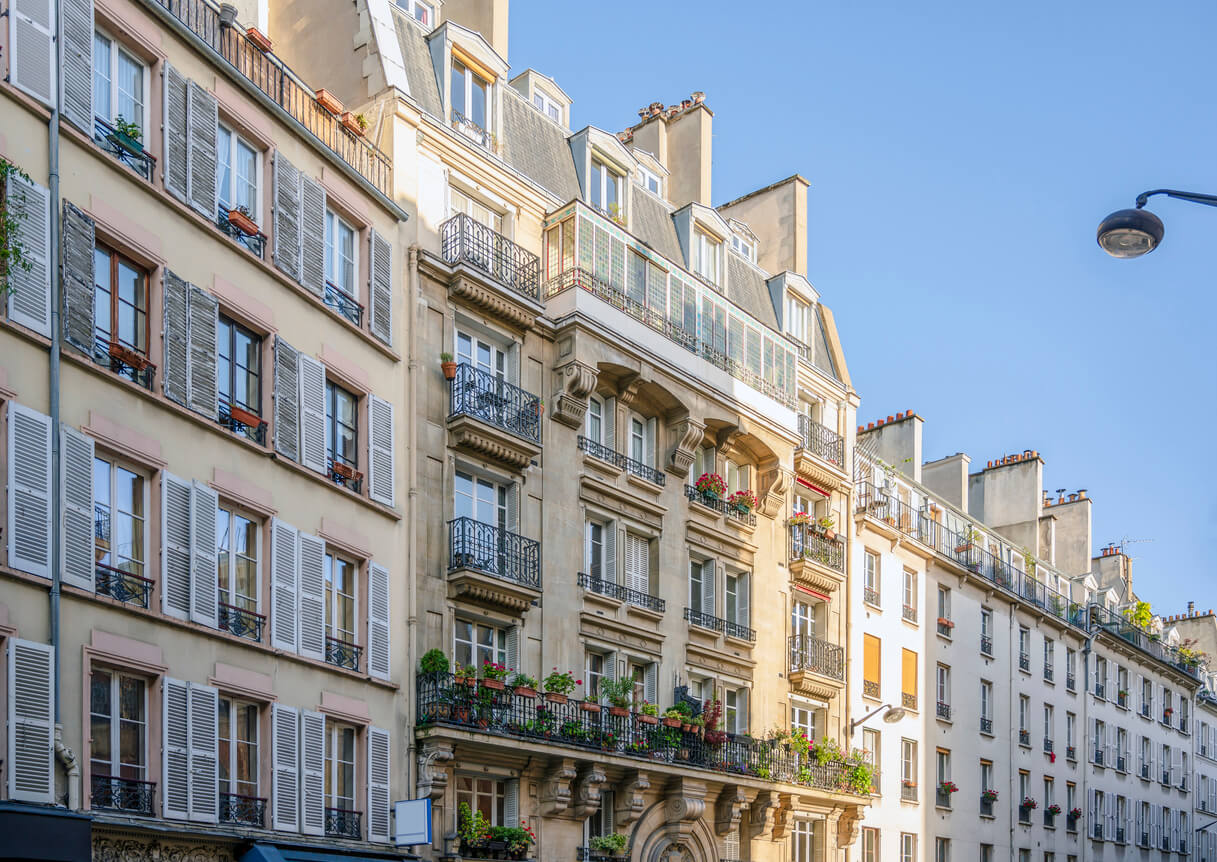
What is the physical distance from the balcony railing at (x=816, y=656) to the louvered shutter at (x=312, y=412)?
1574 cm

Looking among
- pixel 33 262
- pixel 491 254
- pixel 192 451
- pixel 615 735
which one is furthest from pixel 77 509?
pixel 615 735

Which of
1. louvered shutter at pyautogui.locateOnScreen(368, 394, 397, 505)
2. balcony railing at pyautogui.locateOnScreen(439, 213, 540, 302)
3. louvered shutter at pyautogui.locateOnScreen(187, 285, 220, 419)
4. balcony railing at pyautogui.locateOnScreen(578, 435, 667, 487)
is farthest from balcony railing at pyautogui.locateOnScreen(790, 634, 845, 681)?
louvered shutter at pyautogui.locateOnScreen(187, 285, 220, 419)

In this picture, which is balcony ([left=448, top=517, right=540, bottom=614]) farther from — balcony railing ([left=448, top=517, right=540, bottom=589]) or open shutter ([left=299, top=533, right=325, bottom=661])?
open shutter ([left=299, top=533, right=325, bottom=661])

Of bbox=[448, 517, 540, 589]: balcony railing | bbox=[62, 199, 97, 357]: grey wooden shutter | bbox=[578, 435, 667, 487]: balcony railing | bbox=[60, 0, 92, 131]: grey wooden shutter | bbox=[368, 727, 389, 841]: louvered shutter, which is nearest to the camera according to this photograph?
bbox=[62, 199, 97, 357]: grey wooden shutter

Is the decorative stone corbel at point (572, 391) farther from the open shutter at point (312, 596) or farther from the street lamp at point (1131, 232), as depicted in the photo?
the street lamp at point (1131, 232)

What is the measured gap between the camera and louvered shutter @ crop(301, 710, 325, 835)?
2225 centimetres

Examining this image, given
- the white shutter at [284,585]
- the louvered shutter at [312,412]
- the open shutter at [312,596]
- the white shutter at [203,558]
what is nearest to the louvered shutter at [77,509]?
the white shutter at [203,558]

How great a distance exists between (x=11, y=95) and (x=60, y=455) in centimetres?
420

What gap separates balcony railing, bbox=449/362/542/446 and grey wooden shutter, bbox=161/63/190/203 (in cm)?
735

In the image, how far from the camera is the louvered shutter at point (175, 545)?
1986 centimetres

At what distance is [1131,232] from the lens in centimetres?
1294

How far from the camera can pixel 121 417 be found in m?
19.4

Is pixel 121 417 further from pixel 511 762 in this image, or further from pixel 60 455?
pixel 511 762

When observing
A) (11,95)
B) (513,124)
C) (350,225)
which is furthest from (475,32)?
(11,95)
